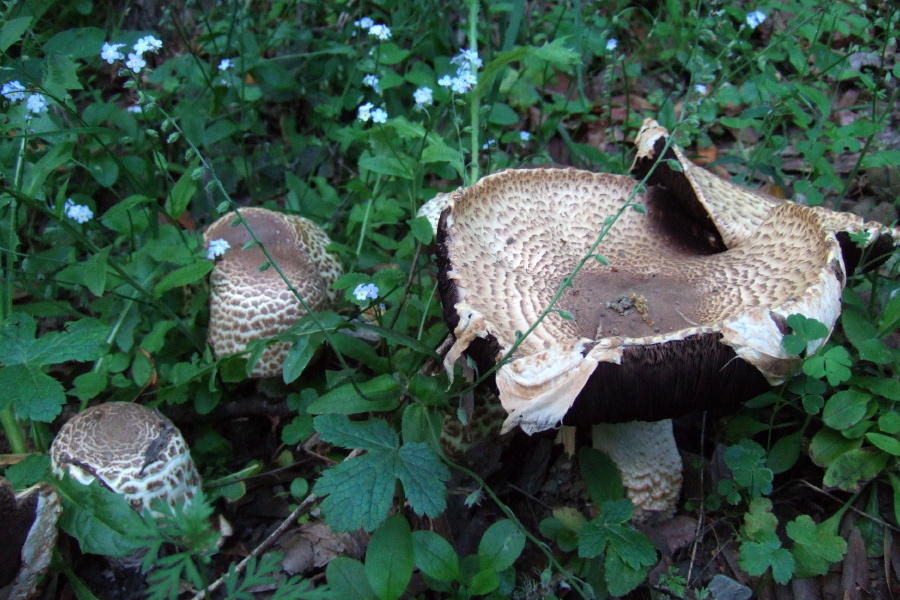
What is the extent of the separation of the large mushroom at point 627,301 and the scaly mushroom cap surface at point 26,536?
154cm

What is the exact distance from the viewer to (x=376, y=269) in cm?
373

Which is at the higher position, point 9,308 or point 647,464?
point 9,308

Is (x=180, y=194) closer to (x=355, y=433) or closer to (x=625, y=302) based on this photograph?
(x=355, y=433)

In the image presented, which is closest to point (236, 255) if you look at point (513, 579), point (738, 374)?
point (513, 579)

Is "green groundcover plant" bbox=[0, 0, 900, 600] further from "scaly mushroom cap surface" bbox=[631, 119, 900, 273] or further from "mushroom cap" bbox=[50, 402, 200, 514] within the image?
"scaly mushroom cap surface" bbox=[631, 119, 900, 273]

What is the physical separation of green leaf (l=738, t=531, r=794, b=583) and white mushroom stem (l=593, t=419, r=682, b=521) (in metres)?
0.46

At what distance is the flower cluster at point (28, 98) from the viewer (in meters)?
2.84

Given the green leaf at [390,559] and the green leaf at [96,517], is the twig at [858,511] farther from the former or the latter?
the green leaf at [96,517]

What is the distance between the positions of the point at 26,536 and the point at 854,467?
301 cm

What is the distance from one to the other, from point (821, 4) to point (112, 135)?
3.56m

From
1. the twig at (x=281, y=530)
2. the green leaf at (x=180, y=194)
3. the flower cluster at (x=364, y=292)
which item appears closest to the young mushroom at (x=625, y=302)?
the flower cluster at (x=364, y=292)

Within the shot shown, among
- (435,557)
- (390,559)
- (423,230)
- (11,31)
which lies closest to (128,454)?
(390,559)

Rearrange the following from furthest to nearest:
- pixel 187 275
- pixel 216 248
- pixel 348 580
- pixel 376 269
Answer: pixel 376 269 → pixel 216 248 → pixel 187 275 → pixel 348 580

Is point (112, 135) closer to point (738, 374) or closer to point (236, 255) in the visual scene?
point (236, 255)
